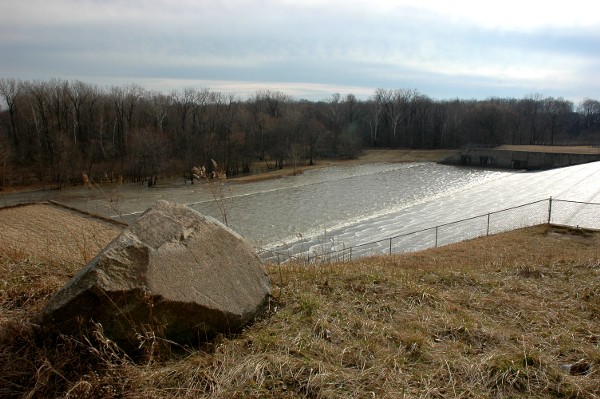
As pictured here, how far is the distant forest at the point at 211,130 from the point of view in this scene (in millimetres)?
57766

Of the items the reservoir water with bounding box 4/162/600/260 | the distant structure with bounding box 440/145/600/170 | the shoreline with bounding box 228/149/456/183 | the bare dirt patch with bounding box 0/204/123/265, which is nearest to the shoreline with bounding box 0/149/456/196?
the shoreline with bounding box 228/149/456/183

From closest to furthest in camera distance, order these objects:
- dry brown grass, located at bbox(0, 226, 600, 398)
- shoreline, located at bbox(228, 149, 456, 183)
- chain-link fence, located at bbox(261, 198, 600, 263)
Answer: dry brown grass, located at bbox(0, 226, 600, 398), chain-link fence, located at bbox(261, 198, 600, 263), shoreline, located at bbox(228, 149, 456, 183)

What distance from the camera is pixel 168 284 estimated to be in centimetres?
390

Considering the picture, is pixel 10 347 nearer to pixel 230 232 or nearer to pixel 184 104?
pixel 230 232

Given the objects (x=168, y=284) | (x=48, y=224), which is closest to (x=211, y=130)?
(x=48, y=224)

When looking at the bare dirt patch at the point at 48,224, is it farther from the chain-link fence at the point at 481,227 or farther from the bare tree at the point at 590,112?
the bare tree at the point at 590,112

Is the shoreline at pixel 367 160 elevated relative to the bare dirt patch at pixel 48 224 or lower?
elevated

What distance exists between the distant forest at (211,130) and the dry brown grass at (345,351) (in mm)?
43659

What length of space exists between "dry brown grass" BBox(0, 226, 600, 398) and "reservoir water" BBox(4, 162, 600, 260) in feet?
51.9

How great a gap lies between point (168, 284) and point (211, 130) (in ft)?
241

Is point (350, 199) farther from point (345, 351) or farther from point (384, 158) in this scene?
point (384, 158)

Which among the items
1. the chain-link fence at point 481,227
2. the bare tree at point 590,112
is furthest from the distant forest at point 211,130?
the chain-link fence at point 481,227

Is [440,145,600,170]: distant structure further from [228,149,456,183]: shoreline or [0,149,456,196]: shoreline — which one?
[0,149,456,196]: shoreline

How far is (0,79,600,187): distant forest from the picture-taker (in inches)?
2274
